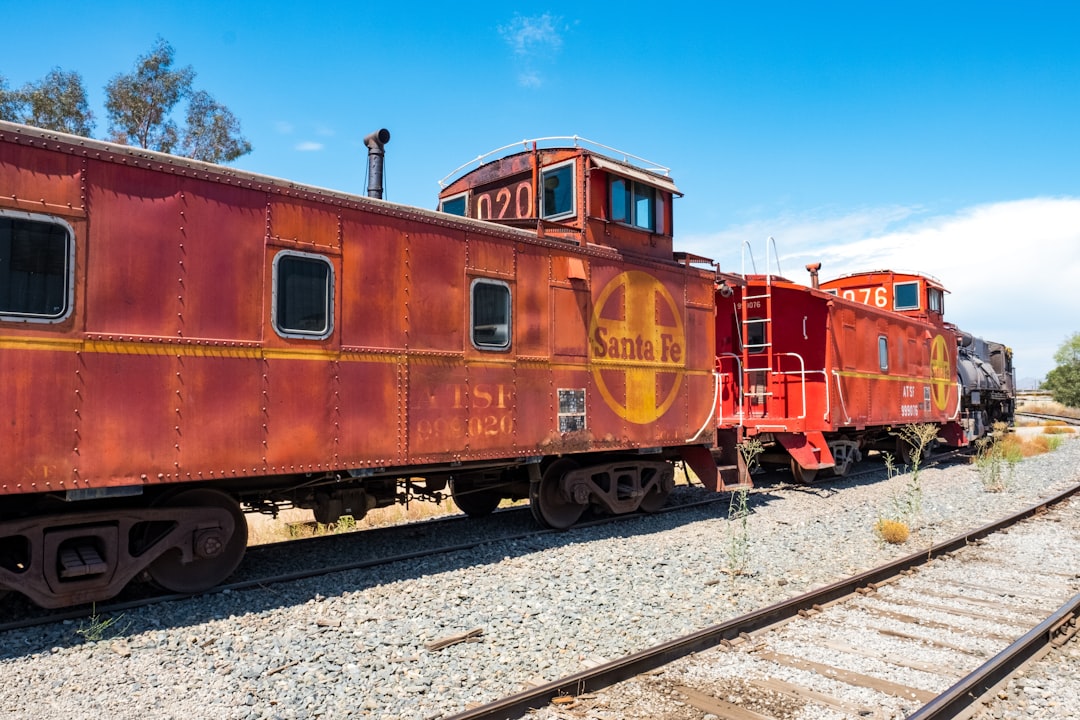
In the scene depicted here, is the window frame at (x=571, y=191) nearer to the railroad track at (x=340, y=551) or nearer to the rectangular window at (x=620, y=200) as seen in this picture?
the rectangular window at (x=620, y=200)

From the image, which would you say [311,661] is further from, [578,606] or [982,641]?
[982,641]

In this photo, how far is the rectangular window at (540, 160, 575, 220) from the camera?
31.3 ft

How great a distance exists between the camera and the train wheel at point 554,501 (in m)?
8.89

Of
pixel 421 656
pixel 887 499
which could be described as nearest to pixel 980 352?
pixel 887 499

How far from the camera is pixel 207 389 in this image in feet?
18.8

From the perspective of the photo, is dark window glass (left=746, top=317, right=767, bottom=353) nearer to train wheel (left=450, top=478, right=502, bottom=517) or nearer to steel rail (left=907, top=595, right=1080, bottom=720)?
train wheel (left=450, top=478, right=502, bottom=517)

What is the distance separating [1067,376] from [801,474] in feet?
191

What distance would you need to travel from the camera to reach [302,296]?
636 centimetres

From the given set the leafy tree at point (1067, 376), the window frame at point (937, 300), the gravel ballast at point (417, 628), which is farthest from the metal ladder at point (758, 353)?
the leafy tree at point (1067, 376)

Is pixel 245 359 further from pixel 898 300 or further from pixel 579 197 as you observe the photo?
pixel 898 300

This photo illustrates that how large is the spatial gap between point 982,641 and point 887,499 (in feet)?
23.7

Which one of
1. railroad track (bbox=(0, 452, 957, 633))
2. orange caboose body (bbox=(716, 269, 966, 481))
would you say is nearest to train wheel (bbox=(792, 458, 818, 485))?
orange caboose body (bbox=(716, 269, 966, 481))

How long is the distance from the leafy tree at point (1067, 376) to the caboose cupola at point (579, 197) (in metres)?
60.6

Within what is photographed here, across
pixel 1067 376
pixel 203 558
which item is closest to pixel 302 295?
pixel 203 558
